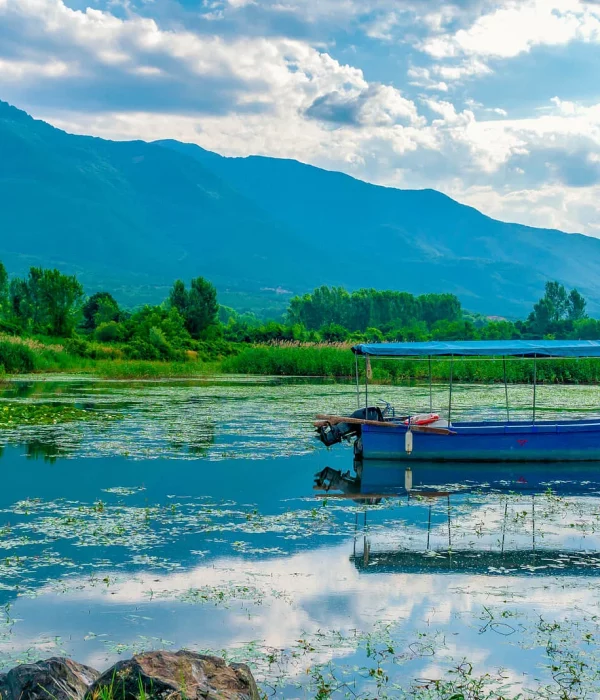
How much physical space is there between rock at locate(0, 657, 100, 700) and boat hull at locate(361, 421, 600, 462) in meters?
12.7

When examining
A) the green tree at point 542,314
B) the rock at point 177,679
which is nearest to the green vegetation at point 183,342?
the green tree at point 542,314

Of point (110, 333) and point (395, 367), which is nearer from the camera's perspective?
point (395, 367)

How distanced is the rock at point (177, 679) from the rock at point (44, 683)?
6.1 inches

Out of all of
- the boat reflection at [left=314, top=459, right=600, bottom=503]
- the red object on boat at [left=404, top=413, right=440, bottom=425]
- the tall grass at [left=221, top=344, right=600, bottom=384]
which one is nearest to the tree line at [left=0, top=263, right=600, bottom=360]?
the tall grass at [left=221, top=344, right=600, bottom=384]

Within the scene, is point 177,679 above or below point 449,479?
above

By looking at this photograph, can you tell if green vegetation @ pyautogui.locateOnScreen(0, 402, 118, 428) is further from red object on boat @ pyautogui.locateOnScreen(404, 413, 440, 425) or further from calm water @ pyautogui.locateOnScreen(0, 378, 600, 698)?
→ red object on boat @ pyautogui.locateOnScreen(404, 413, 440, 425)

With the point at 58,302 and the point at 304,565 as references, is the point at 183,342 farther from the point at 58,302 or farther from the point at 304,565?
the point at 304,565

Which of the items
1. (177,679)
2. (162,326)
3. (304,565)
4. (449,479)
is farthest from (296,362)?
(177,679)

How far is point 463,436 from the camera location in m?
18.5

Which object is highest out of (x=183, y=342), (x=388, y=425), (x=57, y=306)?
(x=57, y=306)

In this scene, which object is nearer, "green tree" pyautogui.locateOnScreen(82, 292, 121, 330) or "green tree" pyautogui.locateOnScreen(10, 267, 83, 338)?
"green tree" pyautogui.locateOnScreen(10, 267, 83, 338)

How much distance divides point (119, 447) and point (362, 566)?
10.9 m

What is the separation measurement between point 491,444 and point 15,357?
34.1 meters

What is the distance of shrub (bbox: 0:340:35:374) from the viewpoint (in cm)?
4672
